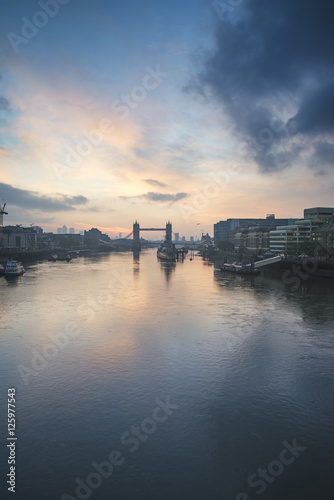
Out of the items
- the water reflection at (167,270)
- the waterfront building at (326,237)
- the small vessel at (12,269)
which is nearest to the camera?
the small vessel at (12,269)

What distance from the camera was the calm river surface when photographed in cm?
1020

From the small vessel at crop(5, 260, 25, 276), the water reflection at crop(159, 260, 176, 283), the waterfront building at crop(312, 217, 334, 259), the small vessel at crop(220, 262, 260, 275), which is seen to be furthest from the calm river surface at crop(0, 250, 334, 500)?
the waterfront building at crop(312, 217, 334, 259)

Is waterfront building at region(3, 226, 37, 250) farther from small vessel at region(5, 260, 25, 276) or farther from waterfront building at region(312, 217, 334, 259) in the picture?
waterfront building at region(312, 217, 334, 259)

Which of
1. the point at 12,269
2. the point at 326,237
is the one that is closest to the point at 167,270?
the point at 12,269

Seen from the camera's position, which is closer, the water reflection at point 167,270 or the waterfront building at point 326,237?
the water reflection at point 167,270

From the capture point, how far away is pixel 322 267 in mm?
63938

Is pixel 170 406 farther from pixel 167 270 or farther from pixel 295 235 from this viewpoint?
pixel 295 235

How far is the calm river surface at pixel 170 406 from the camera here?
10195mm

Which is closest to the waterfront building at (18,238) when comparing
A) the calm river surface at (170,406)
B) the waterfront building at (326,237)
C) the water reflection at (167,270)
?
the water reflection at (167,270)

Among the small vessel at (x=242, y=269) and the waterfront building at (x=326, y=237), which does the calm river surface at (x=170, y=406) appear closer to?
the small vessel at (x=242, y=269)

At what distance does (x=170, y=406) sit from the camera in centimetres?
1431

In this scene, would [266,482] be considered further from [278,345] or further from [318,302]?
[318,302]

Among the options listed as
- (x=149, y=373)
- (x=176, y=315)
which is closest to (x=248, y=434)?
(x=149, y=373)

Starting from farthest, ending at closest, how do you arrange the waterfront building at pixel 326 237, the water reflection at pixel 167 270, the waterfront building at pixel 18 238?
the waterfront building at pixel 18 238 < the waterfront building at pixel 326 237 < the water reflection at pixel 167 270
